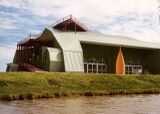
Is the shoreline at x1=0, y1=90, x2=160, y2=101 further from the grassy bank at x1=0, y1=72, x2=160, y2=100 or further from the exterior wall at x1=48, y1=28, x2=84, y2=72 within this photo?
the exterior wall at x1=48, y1=28, x2=84, y2=72

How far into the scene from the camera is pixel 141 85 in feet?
114

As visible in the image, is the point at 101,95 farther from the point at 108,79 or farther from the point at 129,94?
the point at 108,79

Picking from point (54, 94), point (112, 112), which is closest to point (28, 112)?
point (112, 112)

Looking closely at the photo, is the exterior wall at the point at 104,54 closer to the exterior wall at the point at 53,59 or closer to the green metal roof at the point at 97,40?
the green metal roof at the point at 97,40

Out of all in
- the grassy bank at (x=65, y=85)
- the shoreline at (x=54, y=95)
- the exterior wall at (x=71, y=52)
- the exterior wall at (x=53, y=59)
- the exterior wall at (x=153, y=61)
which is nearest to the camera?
the shoreline at (x=54, y=95)

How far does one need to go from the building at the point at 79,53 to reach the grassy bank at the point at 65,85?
8.18 meters

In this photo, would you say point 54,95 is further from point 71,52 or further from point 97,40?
point 97,40

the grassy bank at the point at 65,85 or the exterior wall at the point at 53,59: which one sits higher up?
the exterior wall at the point at 53,59

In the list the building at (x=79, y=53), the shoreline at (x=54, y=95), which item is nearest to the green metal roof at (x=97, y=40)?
the building at (x=79, y=53)

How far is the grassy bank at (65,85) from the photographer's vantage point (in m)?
25.5

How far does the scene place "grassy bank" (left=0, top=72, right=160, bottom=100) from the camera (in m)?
25.5

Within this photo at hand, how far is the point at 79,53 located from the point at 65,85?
14067 millimetres

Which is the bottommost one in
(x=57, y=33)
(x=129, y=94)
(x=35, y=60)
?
(x=129, y=94)

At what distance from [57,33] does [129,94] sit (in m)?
18.1
